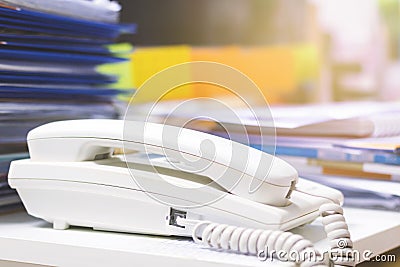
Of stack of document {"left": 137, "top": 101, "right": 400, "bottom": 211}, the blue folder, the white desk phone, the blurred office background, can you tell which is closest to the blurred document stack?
stack of document {"left": 137, "top": 101, "right": 400, "bottom": 211}

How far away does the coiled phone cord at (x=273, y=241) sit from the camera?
547 millimetres

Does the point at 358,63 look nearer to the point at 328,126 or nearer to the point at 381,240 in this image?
the point at 328,126

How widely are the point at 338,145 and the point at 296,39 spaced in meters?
0.92

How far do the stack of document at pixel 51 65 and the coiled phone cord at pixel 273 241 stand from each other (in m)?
0.28

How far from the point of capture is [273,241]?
56 centimetres

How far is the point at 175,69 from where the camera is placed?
1054 millimetres

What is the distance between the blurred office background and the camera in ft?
4.53

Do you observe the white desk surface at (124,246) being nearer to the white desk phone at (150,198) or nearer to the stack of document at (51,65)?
the white desk phone at (150,198)

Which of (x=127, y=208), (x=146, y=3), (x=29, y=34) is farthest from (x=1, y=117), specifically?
(x=146, y=3)

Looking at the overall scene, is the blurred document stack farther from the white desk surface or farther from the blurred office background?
the blurred office background

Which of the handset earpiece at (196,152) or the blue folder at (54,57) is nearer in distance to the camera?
the handset earpiece at (196,152)

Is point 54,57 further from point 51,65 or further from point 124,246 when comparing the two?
point 124,246

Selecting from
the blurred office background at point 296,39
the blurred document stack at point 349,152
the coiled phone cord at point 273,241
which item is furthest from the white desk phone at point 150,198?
the blurred office background at point 296,39

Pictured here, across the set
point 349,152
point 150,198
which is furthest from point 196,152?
point 349,152
